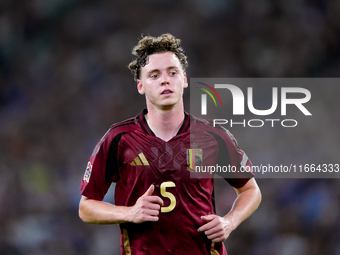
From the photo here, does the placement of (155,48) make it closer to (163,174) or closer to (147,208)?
(163,174)

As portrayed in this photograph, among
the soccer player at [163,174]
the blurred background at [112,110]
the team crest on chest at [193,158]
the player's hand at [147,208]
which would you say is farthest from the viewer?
the blurred background at [112,110]

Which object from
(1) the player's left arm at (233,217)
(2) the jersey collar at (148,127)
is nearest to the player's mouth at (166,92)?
(2) the jersey collar at (148,127)

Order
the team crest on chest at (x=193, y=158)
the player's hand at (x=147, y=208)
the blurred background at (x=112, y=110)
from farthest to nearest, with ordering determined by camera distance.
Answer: the blurred background at (x=112, y=110)
the team crest on chest at (x=193, y=158)
the player's hand at (x=147, y=208)

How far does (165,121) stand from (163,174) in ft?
1.06

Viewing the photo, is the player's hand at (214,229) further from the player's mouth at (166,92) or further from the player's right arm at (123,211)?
the player's mouth at (166,92)

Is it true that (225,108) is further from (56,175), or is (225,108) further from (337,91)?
(56,175)

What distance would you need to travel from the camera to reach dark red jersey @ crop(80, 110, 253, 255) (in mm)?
2291

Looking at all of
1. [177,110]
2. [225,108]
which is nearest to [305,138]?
[225,108]

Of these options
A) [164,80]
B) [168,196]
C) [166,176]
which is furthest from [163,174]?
[164,80]

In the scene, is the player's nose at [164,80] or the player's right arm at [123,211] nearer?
the player's right arm at [123,211]

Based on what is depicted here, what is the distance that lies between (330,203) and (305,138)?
0.78 metres

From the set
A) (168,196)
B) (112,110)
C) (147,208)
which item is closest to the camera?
(147,208)

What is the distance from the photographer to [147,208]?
84.6 inches

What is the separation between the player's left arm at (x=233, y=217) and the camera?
7.30 feet
